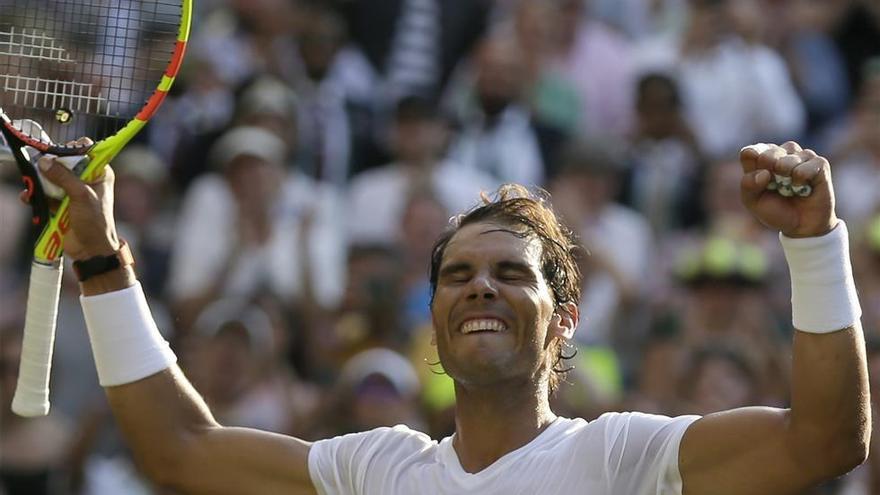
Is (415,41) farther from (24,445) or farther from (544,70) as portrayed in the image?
(24,445)

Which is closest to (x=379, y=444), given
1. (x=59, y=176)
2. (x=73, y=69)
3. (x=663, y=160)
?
(x=59, y=176)

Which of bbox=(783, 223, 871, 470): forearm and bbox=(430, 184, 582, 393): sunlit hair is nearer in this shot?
bbox=(783, 223, 871, 470): forearm

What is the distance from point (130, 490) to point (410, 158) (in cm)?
239

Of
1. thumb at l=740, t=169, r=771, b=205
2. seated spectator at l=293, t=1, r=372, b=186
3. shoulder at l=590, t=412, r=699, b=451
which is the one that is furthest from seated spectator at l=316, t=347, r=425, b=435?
thumb at l=740, t=169, r=771, b=205

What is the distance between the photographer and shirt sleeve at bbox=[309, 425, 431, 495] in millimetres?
4654

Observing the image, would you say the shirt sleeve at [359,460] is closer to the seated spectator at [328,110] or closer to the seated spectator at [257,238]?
the seated spectator at [257,238]

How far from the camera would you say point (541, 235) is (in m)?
4.79

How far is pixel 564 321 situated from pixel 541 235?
235 millimetres

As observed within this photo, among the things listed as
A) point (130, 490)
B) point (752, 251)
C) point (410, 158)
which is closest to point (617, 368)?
point (752, 251)

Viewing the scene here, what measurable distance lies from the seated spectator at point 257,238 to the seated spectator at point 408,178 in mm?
163

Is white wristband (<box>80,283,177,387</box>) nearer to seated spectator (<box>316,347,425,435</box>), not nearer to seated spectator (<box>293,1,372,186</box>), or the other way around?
seated spectator (<box>316,347,425,435</box>)

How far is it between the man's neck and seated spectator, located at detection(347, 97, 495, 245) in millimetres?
5034

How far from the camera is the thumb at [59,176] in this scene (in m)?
4.79

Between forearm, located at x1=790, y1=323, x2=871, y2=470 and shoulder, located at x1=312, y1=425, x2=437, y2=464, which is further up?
forearm, located at x1=790, y1=323, x2=871, y2=470
